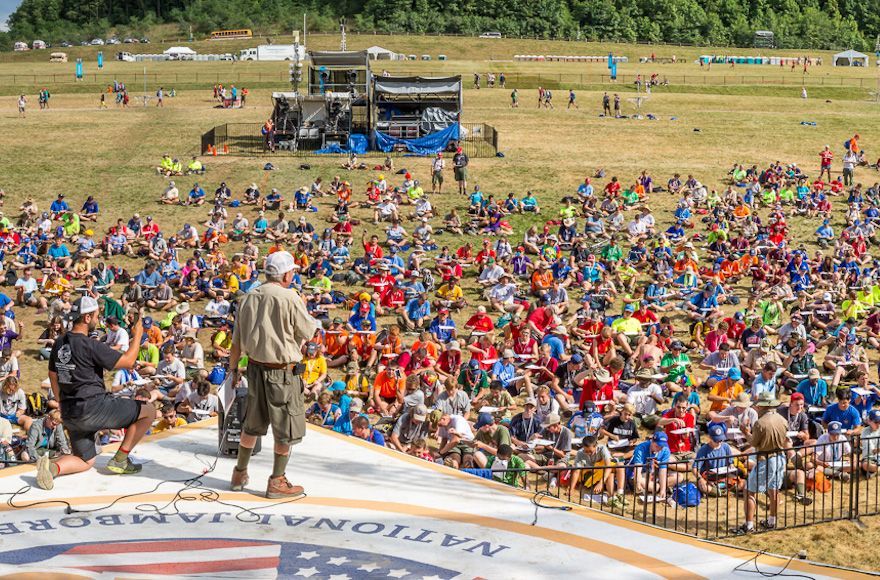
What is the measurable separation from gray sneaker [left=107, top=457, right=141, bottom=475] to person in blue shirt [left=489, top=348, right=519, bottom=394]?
29.5ft

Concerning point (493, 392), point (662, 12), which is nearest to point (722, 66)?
point (662, 12)

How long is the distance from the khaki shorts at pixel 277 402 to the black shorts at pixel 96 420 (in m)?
1.11

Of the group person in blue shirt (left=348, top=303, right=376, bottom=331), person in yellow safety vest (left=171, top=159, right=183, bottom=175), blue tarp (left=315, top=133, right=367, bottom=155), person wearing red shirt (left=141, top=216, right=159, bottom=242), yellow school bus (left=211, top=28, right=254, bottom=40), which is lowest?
person in blue shirt (left=348, top=303, right=376, bottom=331)

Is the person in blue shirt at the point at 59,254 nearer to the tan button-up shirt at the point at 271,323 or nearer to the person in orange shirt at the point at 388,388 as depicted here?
the person in orange shirt at the point at 388,388

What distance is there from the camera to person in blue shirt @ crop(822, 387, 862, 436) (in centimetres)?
1509

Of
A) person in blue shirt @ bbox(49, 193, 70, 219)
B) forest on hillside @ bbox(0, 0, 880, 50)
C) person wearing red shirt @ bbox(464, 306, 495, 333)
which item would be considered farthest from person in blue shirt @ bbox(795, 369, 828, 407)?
forest on hillside @ bbox(0, 0, 880, 50)

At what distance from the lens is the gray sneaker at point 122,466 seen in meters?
9.63

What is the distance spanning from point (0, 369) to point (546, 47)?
87.0 metres

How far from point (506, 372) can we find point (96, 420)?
951 cm

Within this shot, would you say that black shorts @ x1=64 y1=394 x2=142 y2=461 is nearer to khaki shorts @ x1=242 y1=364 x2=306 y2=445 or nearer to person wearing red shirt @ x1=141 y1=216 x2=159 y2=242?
khaki shorts @ x1=242 y1=364 x2=306 y2=445

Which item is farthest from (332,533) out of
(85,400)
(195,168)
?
(195,168)

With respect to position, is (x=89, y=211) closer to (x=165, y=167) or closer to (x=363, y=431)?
(x=165, y=167)

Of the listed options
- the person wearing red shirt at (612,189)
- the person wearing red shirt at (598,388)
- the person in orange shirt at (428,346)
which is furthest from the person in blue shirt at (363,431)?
the person wearing red shirt at (612,189)

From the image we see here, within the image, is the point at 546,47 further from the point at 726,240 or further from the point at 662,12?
the point at 726,240
